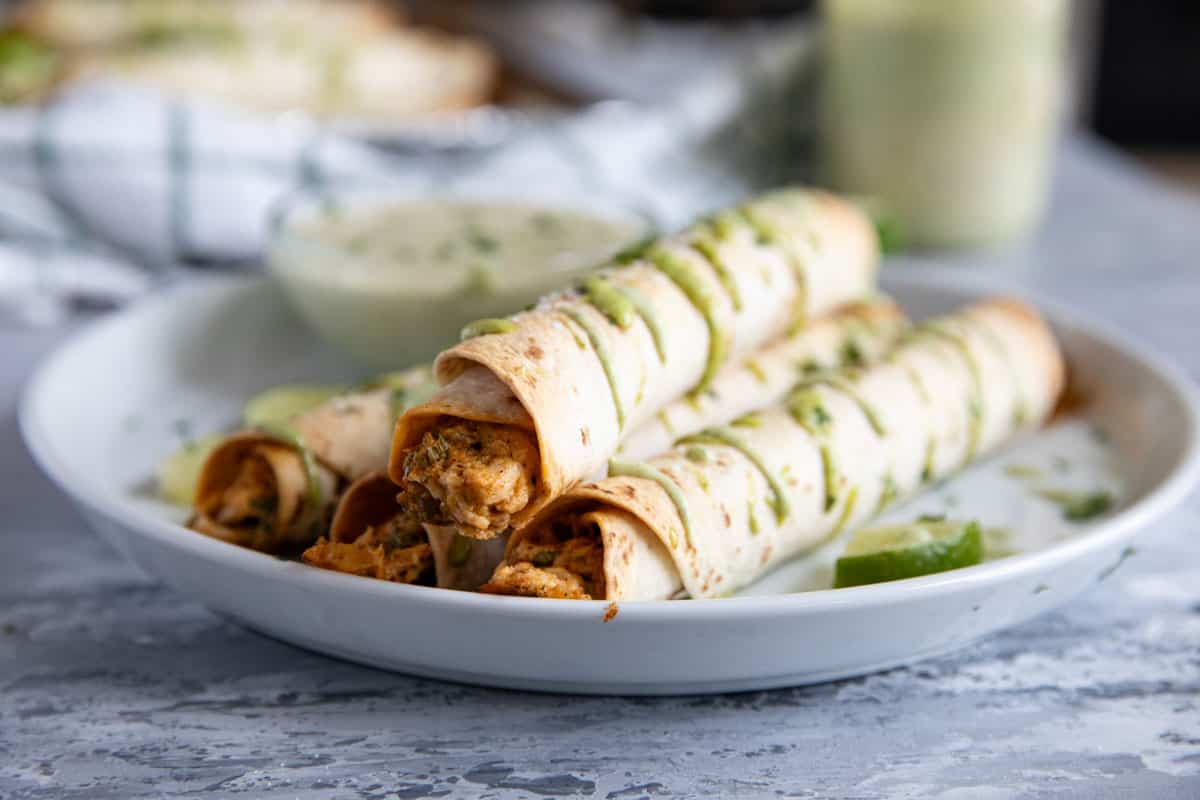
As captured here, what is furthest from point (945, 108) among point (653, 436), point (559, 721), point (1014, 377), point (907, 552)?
point (559, 721)

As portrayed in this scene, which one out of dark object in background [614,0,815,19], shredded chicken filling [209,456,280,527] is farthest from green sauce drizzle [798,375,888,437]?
dark object in background [614,0,815,19]

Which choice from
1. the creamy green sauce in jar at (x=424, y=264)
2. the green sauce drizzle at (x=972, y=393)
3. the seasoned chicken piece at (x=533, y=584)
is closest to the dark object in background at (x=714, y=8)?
the creamy green sauce in jar at (x=424, y=264)

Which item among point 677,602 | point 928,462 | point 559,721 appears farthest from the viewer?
point 928,462

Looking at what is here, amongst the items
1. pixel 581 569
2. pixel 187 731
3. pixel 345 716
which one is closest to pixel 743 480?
pixel 581 569

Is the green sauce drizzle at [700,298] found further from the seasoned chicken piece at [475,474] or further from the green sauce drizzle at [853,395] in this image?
the seasoned chicken piece at [475,474]

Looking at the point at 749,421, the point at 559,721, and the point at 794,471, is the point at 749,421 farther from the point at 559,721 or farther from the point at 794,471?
the point at 559,721
